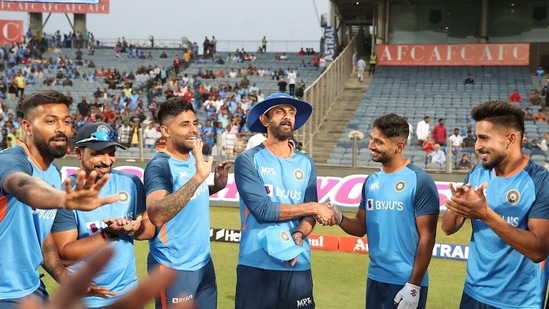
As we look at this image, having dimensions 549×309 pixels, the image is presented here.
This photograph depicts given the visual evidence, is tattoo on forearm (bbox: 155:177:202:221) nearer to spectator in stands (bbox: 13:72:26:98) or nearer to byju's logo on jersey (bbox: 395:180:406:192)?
byju's logo on jersey (bbox: 395:180:406:192)

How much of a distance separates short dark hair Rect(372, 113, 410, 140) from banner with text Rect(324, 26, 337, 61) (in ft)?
Answer: 88.0

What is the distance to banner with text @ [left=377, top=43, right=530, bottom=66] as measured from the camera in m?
28.0

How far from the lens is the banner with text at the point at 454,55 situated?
27953mm

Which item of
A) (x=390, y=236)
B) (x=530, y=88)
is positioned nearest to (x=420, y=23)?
(x=530, y=88)

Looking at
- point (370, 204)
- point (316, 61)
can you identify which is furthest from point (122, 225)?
point (316, 61)

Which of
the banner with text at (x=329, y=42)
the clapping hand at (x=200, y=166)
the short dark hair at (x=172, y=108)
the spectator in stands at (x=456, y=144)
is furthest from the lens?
the banner with text at (x=329, y=42)

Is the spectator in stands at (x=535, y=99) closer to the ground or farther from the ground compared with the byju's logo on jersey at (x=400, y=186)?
farther from the ground

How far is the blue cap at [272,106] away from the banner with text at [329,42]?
2640cm

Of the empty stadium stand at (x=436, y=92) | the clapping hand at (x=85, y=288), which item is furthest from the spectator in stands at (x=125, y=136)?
the clapping hand at (x=85, y=288)

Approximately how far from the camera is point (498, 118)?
409 cm

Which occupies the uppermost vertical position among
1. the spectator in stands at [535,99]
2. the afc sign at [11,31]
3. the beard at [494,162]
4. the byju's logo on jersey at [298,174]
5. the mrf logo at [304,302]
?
the afc sign at [11,31]

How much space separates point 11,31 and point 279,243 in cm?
4829

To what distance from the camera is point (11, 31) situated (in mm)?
46562

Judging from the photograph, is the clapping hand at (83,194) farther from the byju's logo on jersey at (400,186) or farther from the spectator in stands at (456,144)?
the spectator in stands at (456,144)
